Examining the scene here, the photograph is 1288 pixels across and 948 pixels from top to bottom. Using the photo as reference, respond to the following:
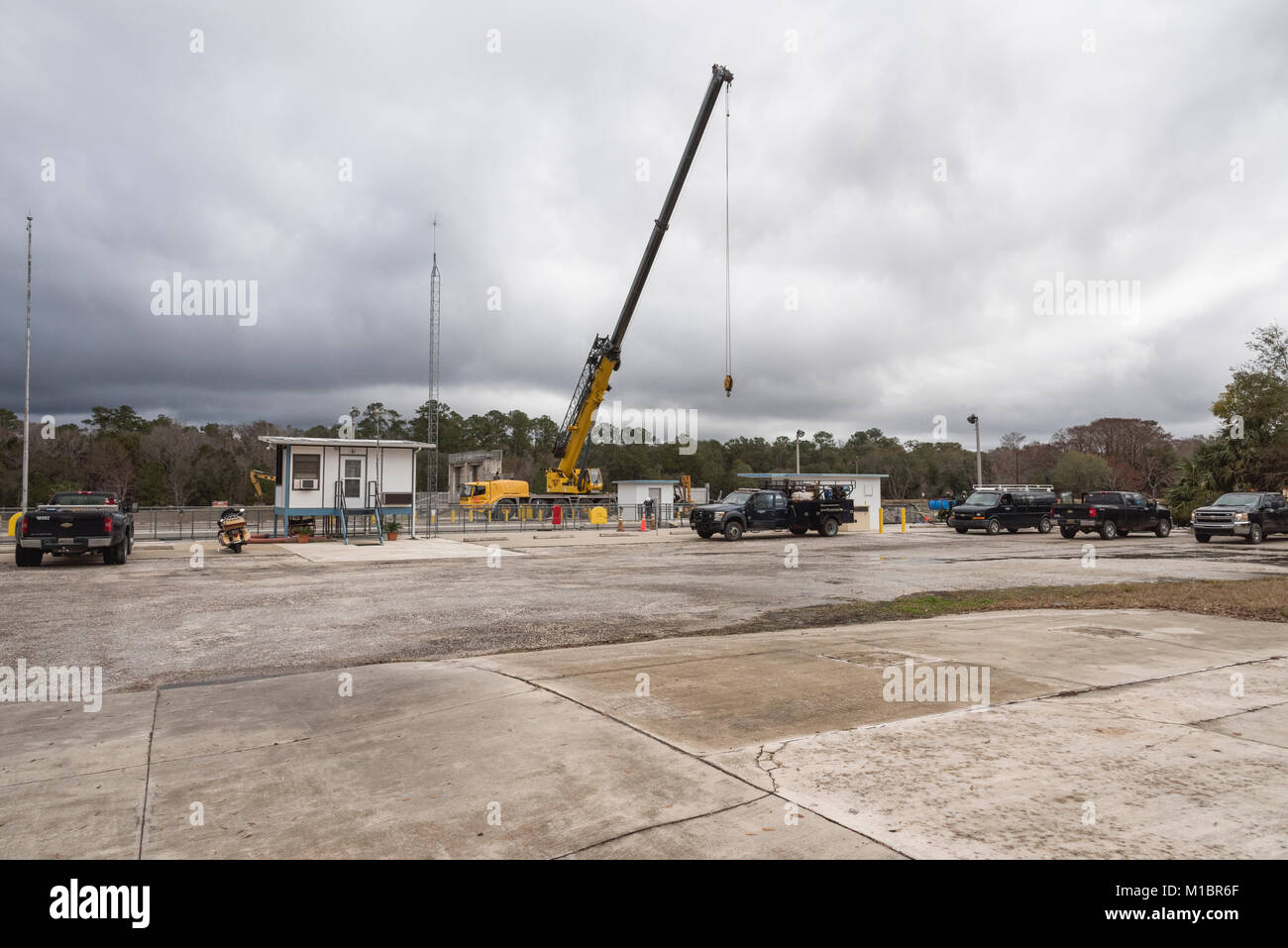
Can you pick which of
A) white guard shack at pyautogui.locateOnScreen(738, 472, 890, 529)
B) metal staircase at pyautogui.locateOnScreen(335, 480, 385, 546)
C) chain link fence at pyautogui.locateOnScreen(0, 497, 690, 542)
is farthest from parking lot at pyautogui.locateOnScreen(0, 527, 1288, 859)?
white guard shack at pyautogui.locateOnScreen(738, 472, 890, 529)

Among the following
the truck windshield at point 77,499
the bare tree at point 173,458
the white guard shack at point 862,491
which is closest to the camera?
the truck windshield at point 77,499

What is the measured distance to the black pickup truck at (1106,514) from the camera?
29969mm

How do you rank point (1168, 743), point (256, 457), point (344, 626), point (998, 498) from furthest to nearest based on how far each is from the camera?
1. point (256, 457)
2. point (998, 498)
3. point (344, 626)
4. point (1168, 743)

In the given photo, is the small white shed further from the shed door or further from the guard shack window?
the guard shack window

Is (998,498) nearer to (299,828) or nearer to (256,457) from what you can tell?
(299,828)

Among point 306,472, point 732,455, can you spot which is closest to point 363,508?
point 306,472

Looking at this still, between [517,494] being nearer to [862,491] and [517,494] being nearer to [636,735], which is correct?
[862,491]

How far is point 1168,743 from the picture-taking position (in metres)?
4.93

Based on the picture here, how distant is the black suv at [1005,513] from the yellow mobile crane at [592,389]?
12.7 meters

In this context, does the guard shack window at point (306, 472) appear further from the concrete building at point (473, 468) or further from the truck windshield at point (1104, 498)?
the concrete building at point (473, 468)

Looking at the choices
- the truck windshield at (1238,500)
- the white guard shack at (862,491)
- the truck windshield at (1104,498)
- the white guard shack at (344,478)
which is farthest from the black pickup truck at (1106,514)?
the white guard shack at (344,478)

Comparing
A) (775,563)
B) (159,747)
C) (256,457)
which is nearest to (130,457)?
(256,457)

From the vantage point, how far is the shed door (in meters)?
28.7
